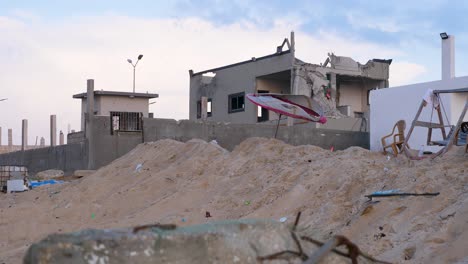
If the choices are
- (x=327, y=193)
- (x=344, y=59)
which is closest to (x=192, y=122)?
(x=327, y=193)

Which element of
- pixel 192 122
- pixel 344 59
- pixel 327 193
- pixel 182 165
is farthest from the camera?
pixel 344 59

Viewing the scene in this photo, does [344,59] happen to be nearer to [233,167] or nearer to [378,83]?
[378,83]

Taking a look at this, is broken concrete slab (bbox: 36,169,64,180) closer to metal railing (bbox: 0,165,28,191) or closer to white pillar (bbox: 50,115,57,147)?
metal railing (bbox: 0,165,28,191)

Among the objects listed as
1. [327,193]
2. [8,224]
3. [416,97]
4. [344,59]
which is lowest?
[8,224]

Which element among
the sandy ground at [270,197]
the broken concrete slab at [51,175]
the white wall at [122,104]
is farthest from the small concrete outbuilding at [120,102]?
the sandy ground at [270,197]

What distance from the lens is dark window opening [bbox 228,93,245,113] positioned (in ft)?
119

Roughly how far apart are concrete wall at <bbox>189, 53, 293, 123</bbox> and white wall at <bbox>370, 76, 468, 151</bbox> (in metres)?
6.78

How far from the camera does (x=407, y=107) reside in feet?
85.7

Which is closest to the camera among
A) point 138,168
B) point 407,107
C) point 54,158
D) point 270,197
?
point 270,197

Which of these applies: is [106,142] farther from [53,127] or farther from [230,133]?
[53,127]

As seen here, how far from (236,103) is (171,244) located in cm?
3330

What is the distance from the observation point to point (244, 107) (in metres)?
35.9

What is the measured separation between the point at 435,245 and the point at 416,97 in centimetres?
2006

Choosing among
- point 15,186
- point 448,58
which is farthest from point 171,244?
point 448,58
